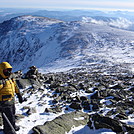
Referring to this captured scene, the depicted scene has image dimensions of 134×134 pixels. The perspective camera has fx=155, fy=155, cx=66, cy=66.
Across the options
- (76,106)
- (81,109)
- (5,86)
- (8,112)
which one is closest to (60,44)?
(76,106)

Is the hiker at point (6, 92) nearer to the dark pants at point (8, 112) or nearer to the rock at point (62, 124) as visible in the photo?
the dark pants at point (8, 112)

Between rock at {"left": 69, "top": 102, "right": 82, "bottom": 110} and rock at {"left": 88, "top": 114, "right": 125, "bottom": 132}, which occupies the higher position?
rock at {"left": 88, "top": 114, "right": 125, "bottom": 132}

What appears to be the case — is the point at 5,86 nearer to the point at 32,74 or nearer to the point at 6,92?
the point at 6,92

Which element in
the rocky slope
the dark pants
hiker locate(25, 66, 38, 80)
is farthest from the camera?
hiker locate(25, 66, 38, 80)

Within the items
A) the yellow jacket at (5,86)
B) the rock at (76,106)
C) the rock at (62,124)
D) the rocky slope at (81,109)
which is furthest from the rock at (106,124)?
the yellow jacket at (5,86)

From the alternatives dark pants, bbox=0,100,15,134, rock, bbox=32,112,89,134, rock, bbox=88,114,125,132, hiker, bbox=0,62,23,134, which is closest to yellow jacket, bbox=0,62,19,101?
hiker, bbox=0,62,23,134

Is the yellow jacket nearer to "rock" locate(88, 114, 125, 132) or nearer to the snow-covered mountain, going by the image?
"rock" locate(88, 114, 125, 132)

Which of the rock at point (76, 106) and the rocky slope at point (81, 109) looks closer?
the rocky slope at point (81, 109)

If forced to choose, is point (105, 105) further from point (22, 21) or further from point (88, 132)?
point (22, 21)

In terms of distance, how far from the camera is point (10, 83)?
19.5ft

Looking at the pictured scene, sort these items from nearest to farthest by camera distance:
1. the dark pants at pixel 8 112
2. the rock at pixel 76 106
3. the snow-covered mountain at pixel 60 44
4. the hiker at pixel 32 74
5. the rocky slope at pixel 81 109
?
1. the dark pants at pixel 8 112
2. the rocky slope at pixel 81 109
3. the rock at pixel 76 106
4. the hiker at pixel 32 74
5. the snow-covered mountain at pixel 60 44

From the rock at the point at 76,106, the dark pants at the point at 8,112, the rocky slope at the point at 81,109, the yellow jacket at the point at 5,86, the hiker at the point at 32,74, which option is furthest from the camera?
the hiker at the point at 32,74

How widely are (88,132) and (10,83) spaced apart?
3528mm

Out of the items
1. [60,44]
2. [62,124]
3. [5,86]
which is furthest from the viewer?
[60,44]
